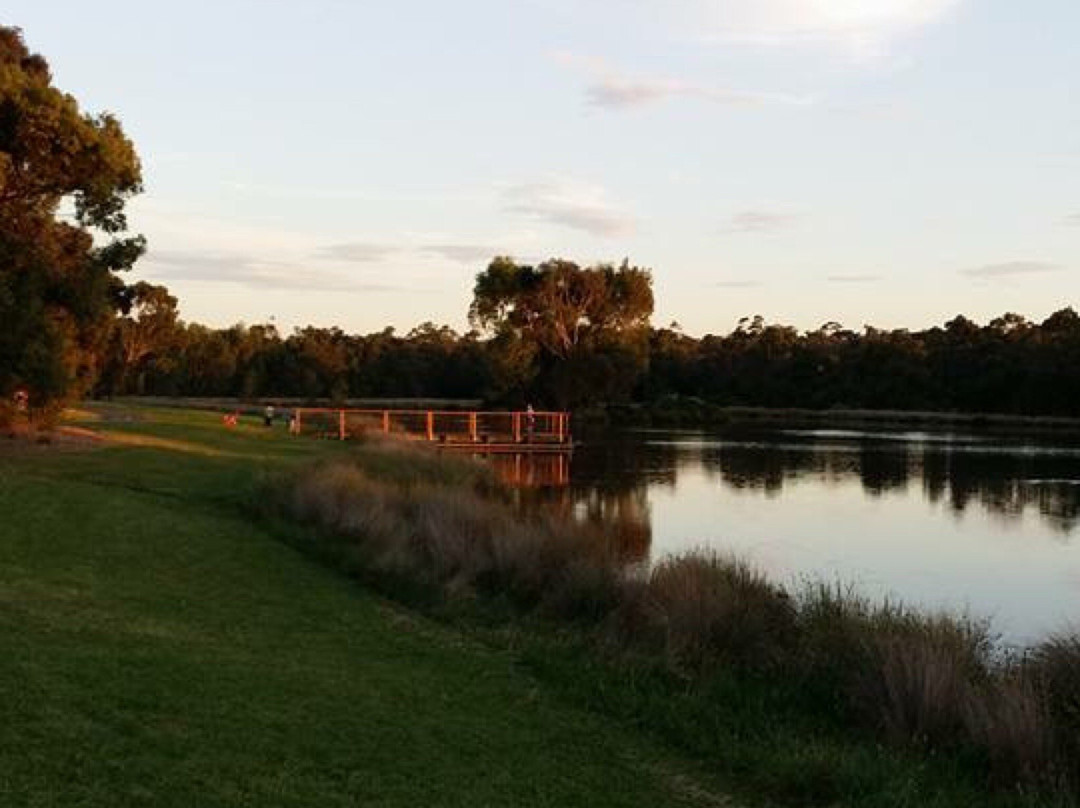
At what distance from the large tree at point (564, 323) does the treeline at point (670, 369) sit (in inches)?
8.6

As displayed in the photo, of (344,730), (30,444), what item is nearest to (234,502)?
(30,444)

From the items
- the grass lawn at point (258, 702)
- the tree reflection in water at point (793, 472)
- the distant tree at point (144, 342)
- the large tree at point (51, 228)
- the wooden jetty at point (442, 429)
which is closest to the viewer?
the grass lawn at point (258, 702)

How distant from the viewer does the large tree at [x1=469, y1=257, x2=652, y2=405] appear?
93250 millimetres

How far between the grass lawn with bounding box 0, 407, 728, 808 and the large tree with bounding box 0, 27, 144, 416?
12.6 meters

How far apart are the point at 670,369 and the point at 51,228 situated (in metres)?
100

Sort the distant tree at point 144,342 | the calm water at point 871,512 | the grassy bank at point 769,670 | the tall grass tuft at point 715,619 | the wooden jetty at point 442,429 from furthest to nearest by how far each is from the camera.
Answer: the distant tree at point 144,342 → the wooden jetty at point 442,429 → the calm water at point 871,512 → the tall grass tuft at point 715,619 → the grassy bank at point 769,670

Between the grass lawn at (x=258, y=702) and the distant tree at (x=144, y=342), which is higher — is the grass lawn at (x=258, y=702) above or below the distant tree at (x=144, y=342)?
below

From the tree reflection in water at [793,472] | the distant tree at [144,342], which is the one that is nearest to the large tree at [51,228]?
the tree reflection in water at [793,472]

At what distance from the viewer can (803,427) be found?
90062 millimetres

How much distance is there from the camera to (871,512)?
33.2 meters

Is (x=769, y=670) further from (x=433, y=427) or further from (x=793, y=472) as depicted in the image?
(x=433, y=427)

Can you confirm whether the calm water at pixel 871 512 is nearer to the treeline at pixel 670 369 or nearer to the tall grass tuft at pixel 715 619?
the tall grass tuft at pixel 715 619

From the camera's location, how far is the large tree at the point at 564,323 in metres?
93.2

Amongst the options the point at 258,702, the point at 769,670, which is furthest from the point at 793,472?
the point at 258,702
